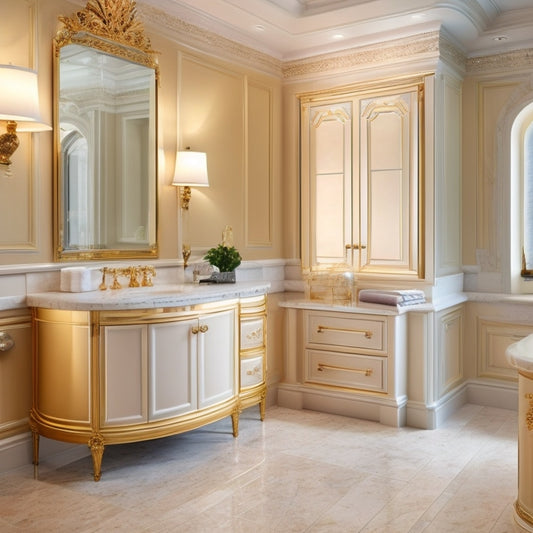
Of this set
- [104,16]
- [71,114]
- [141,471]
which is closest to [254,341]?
[141,471]

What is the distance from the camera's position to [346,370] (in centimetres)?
411

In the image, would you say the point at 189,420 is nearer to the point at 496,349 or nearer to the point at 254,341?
the point at 254,341

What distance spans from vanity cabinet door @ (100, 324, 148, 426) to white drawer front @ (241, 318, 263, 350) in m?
0.79

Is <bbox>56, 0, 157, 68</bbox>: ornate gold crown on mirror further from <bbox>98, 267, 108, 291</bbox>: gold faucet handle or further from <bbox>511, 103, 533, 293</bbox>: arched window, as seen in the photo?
<bbox>511, 103, 533, 293</bbox>: arched window

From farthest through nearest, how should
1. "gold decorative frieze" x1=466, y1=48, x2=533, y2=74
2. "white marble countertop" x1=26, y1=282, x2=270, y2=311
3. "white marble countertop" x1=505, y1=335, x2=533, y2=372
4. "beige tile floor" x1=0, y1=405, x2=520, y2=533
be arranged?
1. "gold decorative frieze" x1=466, y1=48, x2=533, y2=74
2. "white marble countertop" x1=26, y1=282, x2=270, y2=311
3. "beige tile floor" x1=0, y1=405, x2=520, y2=533
4. "white marble countertop" x1=505, y1=335, x2=533, y2=372

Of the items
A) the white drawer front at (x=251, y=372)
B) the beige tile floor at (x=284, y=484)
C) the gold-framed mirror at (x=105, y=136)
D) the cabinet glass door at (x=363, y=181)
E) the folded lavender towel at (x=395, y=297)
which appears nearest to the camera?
the beige tile floor at (x=284, y=484)

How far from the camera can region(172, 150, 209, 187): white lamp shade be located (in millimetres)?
3652

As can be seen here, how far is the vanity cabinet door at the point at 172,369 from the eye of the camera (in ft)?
9.80

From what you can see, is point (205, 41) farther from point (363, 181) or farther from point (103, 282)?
point (103, 282)

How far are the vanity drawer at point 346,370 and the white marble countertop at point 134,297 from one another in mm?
995

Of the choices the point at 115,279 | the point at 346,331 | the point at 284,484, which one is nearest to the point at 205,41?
the point at 115,279

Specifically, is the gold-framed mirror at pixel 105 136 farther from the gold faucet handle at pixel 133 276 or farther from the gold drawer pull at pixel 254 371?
the gold drawer pull at pixel 254 371

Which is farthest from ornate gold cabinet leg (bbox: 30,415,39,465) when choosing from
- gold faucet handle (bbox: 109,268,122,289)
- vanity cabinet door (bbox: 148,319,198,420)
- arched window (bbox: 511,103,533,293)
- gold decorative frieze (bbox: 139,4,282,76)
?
arched window (bbox: 511,103,533,293)

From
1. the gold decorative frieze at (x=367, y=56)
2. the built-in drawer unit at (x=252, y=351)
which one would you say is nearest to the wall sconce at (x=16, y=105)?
the built-in drawer unit at (x=252, y=351)
